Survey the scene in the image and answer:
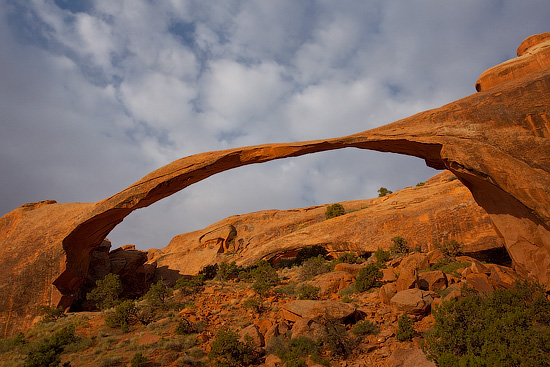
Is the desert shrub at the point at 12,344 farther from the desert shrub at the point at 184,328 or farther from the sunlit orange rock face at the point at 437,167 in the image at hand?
the desert shrub at the point at 184,328

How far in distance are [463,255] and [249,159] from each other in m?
10.6

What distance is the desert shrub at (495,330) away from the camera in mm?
6293

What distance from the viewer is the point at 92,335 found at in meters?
11.8

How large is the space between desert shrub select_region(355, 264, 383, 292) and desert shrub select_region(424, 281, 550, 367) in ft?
12.7

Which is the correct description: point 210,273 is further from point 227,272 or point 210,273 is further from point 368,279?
point 368,279

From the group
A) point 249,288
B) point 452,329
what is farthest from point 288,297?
point 452,329

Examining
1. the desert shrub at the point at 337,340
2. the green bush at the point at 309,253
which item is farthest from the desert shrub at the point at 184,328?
the green bush at the point at 309,253

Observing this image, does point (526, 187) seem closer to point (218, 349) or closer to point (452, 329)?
point (452, 329)

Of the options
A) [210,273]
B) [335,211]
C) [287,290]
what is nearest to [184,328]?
[287,290]

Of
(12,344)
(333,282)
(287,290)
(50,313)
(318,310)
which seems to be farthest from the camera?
(287,290)

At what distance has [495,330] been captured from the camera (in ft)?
23.0

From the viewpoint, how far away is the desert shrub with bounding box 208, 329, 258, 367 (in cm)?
861

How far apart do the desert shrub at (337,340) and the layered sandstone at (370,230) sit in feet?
29.6

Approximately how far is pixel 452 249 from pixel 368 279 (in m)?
5.12
